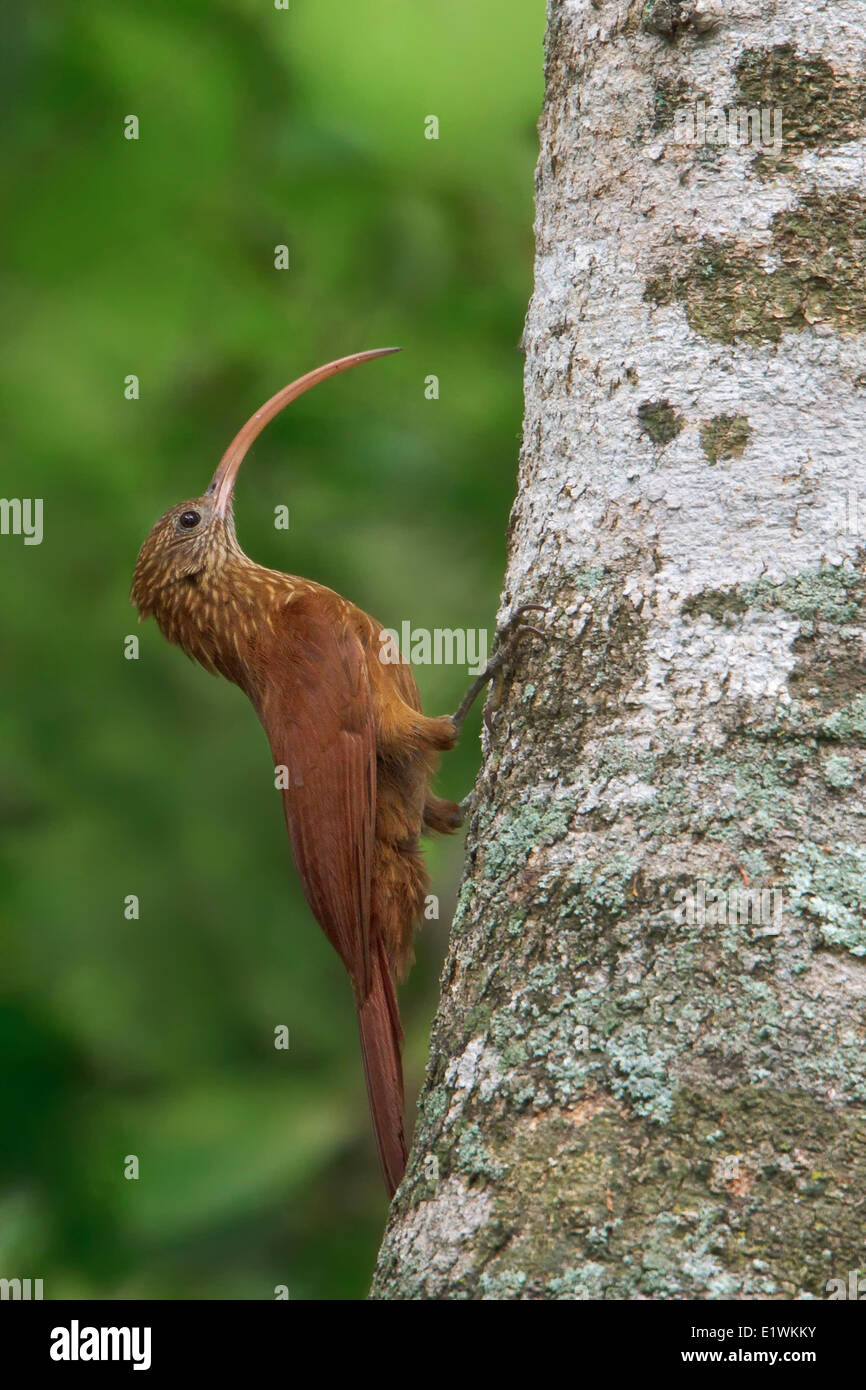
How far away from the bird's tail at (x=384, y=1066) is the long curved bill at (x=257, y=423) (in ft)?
4.80

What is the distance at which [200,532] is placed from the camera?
13.2ft

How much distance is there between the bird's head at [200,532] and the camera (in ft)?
13.0

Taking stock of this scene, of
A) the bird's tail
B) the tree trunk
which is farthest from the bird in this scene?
the tree trunk

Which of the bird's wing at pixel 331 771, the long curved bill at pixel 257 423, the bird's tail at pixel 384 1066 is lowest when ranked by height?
the bird's tail at pixel 384 1066

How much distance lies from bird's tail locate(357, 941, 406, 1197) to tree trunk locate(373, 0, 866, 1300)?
3.35 feet

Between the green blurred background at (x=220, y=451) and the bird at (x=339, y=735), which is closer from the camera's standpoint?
the bird at (x=339, y=735)

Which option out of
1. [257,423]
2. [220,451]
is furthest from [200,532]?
[220,451]

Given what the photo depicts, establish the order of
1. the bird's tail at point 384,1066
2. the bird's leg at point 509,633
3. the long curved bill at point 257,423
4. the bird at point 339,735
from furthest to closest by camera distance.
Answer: the long curved bill at point 257,423 < the bird at point 339,735 < the bird's tail at point 384,1066 < the bird's leg at point 509,633

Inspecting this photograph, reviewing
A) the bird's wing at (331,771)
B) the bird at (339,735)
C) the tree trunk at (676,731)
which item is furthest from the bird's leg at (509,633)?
the bird's wing at (331,771)

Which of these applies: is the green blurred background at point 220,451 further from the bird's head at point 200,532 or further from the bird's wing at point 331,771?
the bird's wing at point 331,771

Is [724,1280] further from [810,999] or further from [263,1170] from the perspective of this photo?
[263,1170]

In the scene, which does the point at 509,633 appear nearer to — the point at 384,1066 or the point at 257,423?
the point at 384,1066

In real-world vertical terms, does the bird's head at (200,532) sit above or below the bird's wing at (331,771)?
above

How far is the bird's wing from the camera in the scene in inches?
129
